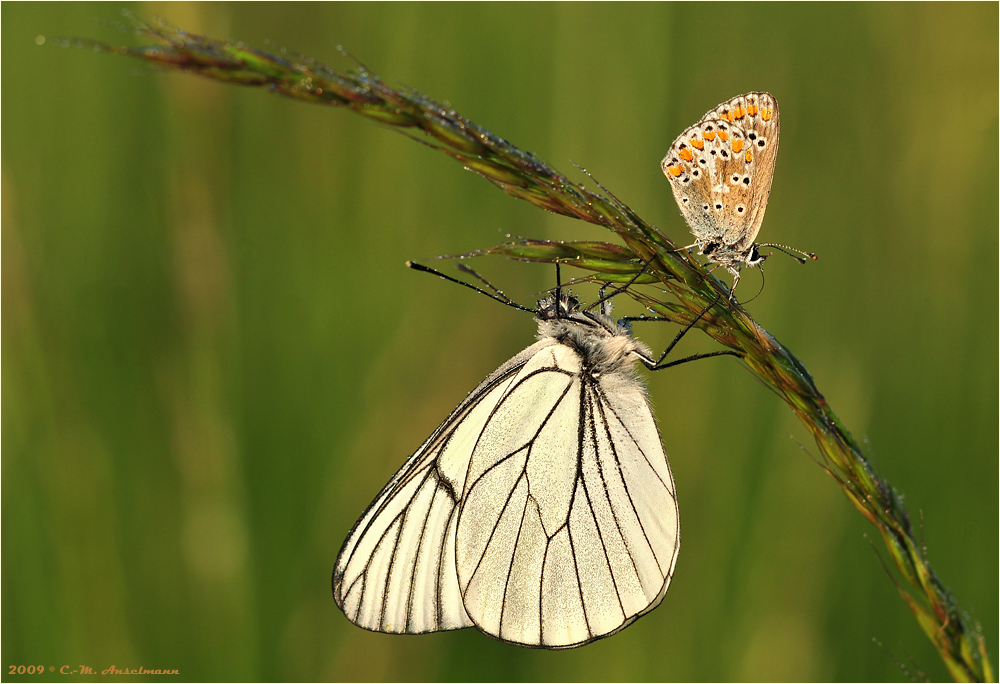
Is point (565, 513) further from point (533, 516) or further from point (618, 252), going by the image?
point (618, 252)

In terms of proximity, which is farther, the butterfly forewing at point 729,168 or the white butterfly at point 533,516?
the white butterfly at point 533,516

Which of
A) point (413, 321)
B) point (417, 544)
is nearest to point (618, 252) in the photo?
point (417, 544)

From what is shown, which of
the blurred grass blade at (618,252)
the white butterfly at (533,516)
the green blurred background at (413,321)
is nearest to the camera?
the blurred grass blade at (618,252)

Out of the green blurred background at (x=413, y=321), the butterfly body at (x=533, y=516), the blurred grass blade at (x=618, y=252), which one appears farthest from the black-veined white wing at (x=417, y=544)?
the blurred grass blade at (x=618, y=252)

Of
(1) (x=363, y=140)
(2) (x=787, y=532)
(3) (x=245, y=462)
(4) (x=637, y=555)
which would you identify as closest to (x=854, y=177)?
(2) (x=787, y=532)

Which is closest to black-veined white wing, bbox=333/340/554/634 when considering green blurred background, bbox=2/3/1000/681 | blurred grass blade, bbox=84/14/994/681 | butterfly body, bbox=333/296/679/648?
butterfly body, bbox=333/296/679/648

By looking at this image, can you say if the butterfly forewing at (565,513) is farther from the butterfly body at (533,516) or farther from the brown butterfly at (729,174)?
the brown butterfly at (729,174)
